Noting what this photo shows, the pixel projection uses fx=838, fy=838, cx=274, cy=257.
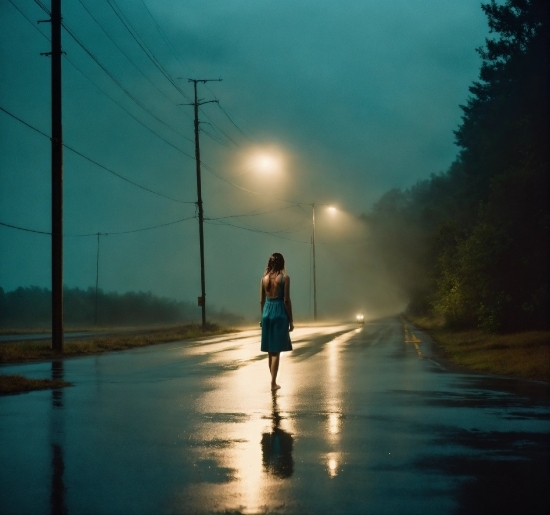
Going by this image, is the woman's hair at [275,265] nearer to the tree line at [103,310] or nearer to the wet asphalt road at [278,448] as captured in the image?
the wet asphalt road at [278,448]

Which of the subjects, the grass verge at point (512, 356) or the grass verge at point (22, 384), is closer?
the grass verge at point (22, 384)

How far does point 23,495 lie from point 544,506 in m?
3.85

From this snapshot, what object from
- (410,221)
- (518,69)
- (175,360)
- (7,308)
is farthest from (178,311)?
(175,360)

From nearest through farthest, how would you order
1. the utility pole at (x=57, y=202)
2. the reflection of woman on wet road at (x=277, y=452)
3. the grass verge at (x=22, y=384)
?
the reflection of woman on wet road at (x=277, y=452) → the grass verge at (x=22, y=384) → the utility pole at (x=57, y=202)

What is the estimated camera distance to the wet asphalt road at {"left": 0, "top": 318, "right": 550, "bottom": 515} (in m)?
6.16

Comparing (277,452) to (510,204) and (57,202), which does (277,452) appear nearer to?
(57,202)

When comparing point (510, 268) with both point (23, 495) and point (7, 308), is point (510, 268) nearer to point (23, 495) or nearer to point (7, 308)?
point (23, 495)

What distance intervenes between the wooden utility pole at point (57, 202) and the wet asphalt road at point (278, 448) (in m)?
11.9

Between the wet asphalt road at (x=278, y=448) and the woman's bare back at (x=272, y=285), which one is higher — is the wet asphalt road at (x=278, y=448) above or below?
below

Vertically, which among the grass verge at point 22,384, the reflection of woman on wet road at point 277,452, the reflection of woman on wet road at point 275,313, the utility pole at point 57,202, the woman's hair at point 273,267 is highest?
the utility pole at point 57,202

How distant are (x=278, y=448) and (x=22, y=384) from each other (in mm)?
6848

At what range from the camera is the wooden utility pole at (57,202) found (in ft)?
87.2

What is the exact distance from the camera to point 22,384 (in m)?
13.6

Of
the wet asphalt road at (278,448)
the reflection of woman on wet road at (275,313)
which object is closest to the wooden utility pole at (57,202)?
the wet asphalt road at (278,448)
